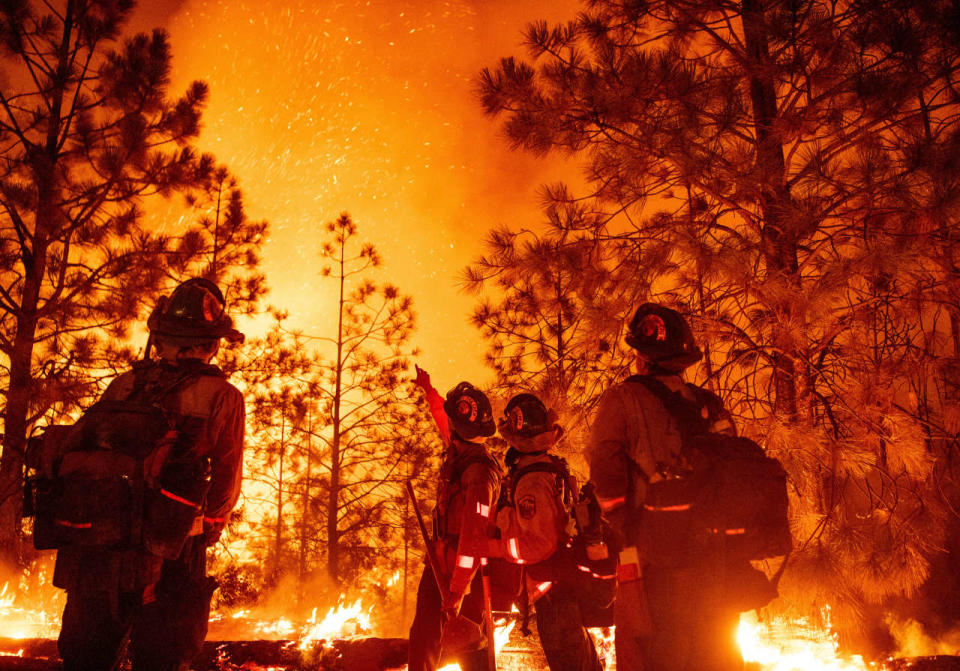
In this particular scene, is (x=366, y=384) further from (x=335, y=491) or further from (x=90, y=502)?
(x=90, y=502)

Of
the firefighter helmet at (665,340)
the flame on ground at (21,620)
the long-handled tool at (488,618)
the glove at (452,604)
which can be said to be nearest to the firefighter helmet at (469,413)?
the long-handled tool at (488,618)

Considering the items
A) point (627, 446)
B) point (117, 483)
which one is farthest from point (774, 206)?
point (117, 483)

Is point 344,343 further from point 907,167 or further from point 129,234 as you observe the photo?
point 907,167

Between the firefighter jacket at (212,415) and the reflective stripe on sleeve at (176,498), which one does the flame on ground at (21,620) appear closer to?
the firefighter jacket at (212,415)

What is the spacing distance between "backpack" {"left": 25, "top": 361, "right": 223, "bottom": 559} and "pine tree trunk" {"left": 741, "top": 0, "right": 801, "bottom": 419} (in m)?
3.78

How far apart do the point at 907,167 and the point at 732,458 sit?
285 centimetres

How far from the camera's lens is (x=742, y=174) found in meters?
5.04

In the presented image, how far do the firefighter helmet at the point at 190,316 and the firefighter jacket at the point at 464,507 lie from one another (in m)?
1.42

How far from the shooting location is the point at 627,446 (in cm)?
291

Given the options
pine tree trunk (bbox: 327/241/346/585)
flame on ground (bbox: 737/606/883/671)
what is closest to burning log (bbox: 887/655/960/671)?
flame on ground (bbox: 737/606/883/671)

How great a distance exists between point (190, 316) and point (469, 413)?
5.49 feet

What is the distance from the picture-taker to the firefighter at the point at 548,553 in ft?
11.3

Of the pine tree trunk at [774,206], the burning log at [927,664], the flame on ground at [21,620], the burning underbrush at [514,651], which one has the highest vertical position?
the pine tree trunk at [774,206]

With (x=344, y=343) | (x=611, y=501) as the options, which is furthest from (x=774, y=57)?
Answer: (x=344, y=343)
